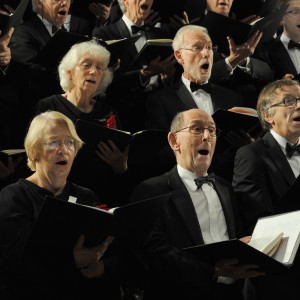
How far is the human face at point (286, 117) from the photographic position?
5438 millimetres

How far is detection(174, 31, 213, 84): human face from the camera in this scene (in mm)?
6062

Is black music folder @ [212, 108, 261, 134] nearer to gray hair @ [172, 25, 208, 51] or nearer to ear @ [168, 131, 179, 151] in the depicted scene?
ear @ [168, 131, 179, 151]

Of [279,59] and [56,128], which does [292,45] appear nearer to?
[279,59]

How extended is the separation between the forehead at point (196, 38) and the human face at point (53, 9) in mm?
877

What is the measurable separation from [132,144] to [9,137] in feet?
3.08

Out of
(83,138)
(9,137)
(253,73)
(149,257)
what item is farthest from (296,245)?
(253,73)

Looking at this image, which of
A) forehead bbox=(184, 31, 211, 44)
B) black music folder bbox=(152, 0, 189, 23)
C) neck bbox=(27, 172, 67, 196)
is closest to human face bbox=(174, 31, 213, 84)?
forehead bbox=(184, 31, 211, 44)

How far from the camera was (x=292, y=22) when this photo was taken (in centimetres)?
735

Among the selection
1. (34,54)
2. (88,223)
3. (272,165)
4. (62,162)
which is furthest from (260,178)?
(34,54)

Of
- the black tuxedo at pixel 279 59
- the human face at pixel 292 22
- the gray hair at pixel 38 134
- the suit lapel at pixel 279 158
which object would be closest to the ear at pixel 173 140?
the suit lapel at pixel 279 158

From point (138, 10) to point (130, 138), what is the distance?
180cm

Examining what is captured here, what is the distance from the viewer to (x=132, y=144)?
5.16 metres

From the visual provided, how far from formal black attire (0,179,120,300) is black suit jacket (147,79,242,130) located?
1.66 metres

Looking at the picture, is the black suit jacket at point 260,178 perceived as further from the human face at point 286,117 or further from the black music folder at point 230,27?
the black music folder at point 230,27
